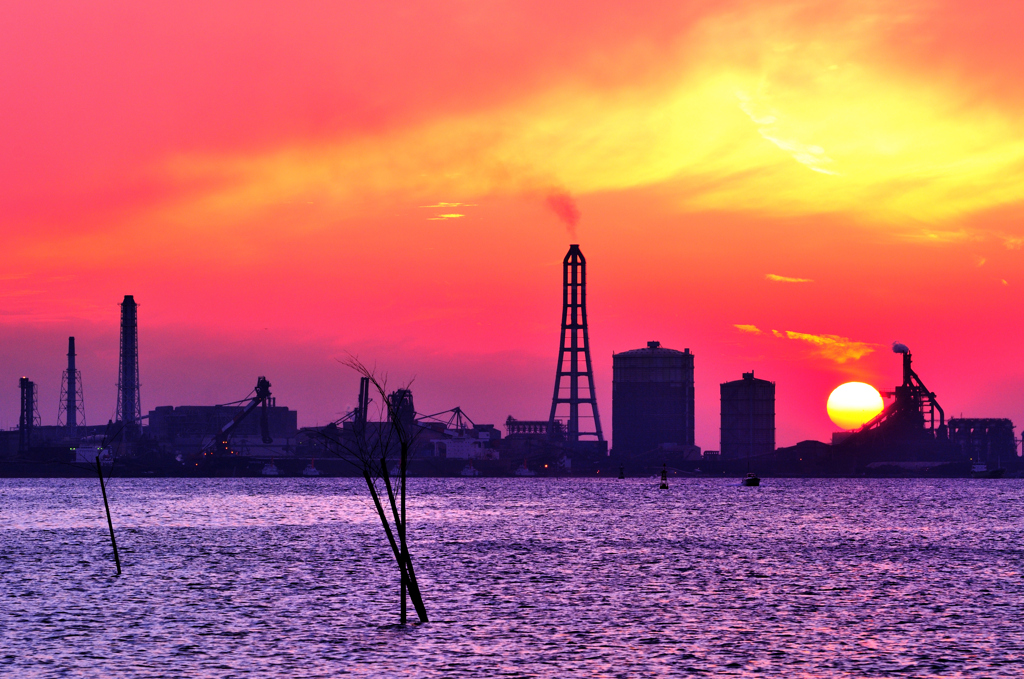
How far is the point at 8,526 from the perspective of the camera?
113750 millimetres

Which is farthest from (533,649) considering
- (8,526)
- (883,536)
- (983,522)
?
(983,522)

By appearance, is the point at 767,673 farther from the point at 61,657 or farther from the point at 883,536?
the point at 883,536

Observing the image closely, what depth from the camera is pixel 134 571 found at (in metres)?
65.3

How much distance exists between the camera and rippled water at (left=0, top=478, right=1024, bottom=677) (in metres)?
36.2

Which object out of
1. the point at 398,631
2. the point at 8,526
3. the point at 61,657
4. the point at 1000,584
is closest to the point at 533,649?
the point at 398,631

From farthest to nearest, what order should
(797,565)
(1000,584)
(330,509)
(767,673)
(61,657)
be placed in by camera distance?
(330,509) < (797,565) < (1000,584) < (61,657) < (767,673)

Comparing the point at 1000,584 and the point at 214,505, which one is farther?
the point at 214,505

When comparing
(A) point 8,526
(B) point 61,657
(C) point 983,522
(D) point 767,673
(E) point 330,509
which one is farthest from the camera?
(E) point 330,509

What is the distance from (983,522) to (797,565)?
2577 inches

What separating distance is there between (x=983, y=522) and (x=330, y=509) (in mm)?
80980

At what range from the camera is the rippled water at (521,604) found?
36.2 m

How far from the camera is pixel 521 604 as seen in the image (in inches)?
1982

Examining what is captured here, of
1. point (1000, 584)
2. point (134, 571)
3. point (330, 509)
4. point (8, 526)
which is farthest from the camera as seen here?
point (330, 509)

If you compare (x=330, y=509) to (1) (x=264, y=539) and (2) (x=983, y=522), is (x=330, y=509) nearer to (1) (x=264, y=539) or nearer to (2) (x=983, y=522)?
(1) (x=264, y=539)
